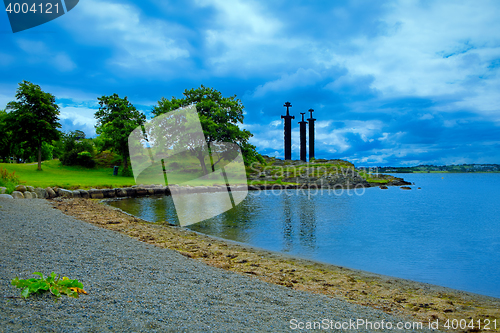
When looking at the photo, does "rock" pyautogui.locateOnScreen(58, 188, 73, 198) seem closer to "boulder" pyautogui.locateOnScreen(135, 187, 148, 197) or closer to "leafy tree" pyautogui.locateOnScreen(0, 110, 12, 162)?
"boulder" pyautogui.locateOnScreen(135, 187, 148, 197)

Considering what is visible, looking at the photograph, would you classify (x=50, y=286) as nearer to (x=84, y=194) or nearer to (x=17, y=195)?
(x=17, y=195)

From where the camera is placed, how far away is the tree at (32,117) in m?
34.7

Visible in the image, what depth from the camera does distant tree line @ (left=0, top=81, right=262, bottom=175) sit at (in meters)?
35.2

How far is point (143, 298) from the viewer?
14.1 ft

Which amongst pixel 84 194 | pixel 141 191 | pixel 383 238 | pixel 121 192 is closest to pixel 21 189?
pixel 84 194

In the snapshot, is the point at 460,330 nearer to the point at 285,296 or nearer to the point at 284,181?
the point at 285,296

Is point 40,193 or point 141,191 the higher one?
point 40,193

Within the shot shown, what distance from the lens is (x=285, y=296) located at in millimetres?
5215

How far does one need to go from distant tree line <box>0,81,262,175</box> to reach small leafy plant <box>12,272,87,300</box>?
112 feet

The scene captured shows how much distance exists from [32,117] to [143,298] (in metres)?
39.8

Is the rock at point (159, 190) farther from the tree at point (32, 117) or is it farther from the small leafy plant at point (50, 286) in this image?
the small leafy plant at point (50, 286)

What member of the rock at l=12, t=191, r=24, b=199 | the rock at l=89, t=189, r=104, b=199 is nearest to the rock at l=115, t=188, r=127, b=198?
the rock at l=89, t=189, r=104, b=199

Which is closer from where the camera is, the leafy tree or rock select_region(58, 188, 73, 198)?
rock select_region(58, 188, 73, 198)

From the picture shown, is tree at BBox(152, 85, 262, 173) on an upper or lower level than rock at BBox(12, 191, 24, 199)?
upper
